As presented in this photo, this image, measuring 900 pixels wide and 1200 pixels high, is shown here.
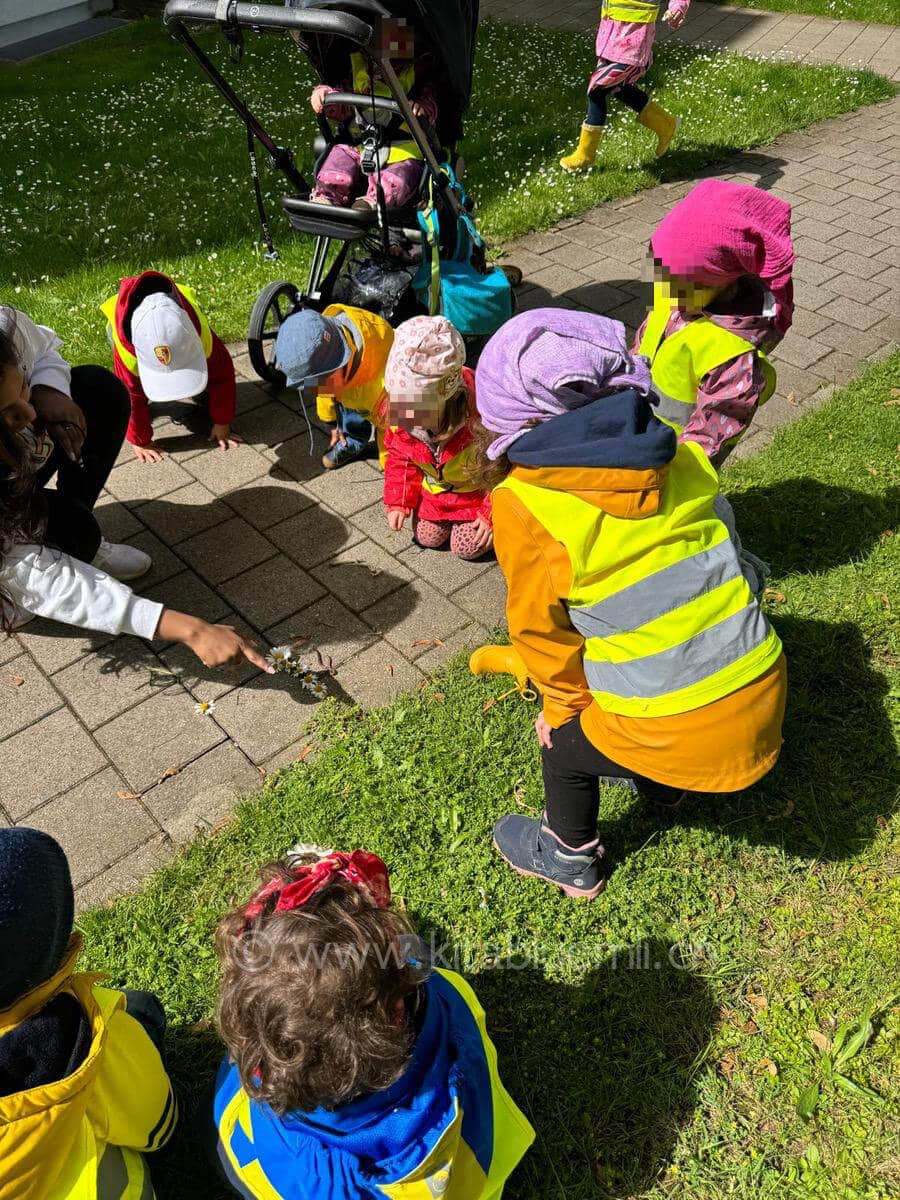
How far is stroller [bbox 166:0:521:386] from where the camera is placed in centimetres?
370

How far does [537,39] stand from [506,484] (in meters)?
11.0

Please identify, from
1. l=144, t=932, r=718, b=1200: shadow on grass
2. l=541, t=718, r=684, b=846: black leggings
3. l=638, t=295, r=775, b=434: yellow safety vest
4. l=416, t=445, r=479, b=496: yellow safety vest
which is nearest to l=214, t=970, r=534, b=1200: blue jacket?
l=144, t=932, r=718, b=1200: shadow on grass

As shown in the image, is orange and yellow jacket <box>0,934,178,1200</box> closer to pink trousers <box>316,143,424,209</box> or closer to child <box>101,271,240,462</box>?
child <box>101,271,240,462</box>

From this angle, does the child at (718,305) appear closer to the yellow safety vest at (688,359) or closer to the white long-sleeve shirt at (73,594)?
the yellow safety vest at (688,359)

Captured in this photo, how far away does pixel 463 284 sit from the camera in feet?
13.2

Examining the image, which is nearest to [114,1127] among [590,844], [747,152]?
[590,844]

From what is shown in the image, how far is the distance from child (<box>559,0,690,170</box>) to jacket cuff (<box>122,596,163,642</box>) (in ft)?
20.0

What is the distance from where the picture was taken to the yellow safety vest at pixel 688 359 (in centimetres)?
269

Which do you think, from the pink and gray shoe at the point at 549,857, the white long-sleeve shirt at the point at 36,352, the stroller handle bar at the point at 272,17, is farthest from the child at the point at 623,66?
the pink and gray shoe at the point at 549,857

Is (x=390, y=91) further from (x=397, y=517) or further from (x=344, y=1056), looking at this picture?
(x=344, y=1056)

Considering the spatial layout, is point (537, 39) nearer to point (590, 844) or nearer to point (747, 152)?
point (747, 152)

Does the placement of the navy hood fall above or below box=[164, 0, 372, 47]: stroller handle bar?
below

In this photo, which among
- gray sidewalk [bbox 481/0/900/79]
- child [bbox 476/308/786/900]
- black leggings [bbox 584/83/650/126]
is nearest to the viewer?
child [bbox 476/308/786/900]

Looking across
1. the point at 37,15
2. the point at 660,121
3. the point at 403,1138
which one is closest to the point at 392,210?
the point at 403,1138
